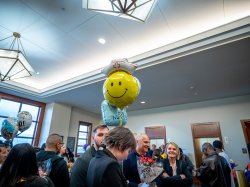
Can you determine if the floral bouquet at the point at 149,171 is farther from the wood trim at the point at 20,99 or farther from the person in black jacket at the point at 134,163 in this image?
the wood trim at the point at 20,99

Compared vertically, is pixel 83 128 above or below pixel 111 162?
above

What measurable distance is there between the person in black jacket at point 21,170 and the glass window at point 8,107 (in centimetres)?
530

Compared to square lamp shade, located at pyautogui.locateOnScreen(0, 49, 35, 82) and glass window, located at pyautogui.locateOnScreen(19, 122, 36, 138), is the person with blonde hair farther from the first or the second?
glass window, located at pyautogui.locateOnScreen(19, 122, 36, 138)

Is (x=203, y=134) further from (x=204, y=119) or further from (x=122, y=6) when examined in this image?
(x=122, y=6)

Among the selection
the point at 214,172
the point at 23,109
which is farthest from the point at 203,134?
the point at 23,109

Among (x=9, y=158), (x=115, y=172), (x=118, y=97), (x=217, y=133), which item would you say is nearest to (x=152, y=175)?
(x=115, y=172)

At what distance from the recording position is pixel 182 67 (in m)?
3.64

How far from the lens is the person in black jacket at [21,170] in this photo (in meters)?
0.93

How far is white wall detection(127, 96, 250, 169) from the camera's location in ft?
17.0

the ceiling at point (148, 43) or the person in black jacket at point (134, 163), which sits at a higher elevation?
the ceiling at point (148, 43)

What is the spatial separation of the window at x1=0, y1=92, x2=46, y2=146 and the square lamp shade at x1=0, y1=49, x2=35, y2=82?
9.54 ft

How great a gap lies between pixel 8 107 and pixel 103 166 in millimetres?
5844

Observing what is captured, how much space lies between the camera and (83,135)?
7.61 meters

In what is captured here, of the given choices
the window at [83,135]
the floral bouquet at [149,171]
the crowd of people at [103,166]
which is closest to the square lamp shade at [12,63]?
the crowd of people at [103,166]
